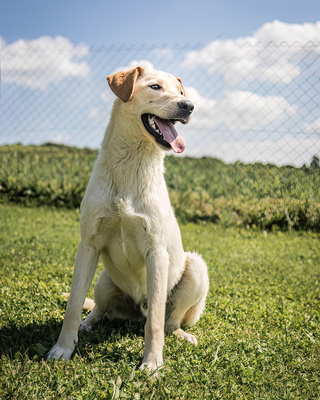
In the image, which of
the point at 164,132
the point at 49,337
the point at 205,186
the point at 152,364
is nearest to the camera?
the point at 152,364

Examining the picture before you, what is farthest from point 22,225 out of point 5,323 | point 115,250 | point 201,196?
point 115,250

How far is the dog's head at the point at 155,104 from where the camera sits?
287cm

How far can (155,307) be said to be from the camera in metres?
2.81

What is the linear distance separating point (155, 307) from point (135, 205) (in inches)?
29.0

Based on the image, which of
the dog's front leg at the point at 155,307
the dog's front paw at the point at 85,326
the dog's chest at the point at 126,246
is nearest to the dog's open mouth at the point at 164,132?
the dog's chest at the point at 126,246

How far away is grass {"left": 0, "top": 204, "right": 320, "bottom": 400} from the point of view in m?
2.54

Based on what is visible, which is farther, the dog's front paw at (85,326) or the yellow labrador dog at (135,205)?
the dog's front paw at (85,326)

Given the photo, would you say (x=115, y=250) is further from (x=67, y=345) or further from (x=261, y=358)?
(x=261, y=358)

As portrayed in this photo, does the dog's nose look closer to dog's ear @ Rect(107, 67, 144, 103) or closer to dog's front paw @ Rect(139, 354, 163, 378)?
dog's ear @ Rect(107, 67, 144, 103)

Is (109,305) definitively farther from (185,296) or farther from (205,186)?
(205,186)

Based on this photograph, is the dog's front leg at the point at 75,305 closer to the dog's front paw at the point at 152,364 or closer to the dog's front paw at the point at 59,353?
the dog's front paw at the point at 59,353

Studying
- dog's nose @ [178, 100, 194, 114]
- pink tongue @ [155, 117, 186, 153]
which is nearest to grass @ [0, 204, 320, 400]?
pink tongue @ [155, 117, 186, 153]

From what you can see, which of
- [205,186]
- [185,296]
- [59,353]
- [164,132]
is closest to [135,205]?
[164,132]

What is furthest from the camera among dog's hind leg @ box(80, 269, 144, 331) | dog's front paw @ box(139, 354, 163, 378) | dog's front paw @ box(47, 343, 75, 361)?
dog's hind leg @ box(80, 269, 144, 331)
